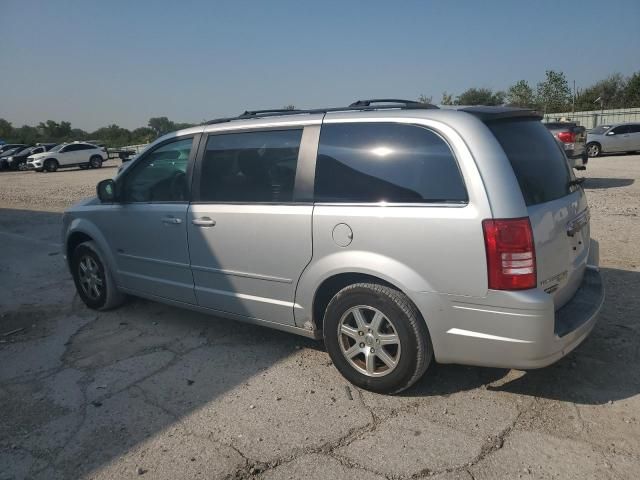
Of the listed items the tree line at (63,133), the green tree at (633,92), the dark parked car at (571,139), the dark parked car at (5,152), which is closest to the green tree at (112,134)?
the tree line at (63,133)

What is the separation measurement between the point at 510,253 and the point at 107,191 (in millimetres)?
3580

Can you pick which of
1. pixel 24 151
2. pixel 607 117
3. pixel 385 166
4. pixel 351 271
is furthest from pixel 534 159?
pixel 607 117

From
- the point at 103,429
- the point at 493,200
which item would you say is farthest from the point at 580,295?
the point at 103,429

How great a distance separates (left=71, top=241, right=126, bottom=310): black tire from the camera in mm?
5024

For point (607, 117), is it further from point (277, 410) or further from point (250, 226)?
point (277, 410)

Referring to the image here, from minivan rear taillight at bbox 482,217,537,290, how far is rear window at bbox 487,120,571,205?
0.22 metres

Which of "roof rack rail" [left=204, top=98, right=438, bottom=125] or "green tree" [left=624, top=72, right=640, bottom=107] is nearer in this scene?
"roof rack rail" [left=204, top=98, right=438, bottom=125]

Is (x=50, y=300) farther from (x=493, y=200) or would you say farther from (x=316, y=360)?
(x=493, y=200)

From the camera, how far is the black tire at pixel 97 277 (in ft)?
16.5

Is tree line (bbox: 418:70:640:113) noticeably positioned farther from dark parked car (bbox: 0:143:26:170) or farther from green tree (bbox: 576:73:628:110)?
dark parked car (bbox: 0:143:26:170)

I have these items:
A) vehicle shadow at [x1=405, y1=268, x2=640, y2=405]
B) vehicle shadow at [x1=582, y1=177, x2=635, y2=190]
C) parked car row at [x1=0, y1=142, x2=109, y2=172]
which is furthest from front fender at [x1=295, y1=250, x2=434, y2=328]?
parked car row at [x1=0, y1=142, x2=109, y2=172]

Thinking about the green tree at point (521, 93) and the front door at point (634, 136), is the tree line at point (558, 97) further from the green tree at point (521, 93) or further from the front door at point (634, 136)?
the front door at point (634, 136)

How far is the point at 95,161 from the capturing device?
32.0 m

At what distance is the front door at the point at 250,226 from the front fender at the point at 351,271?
71mm
